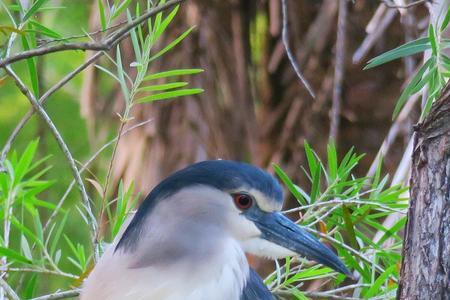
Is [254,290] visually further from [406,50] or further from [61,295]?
[406,50]

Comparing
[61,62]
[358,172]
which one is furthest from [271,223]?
[61,62]

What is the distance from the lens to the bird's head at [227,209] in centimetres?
166

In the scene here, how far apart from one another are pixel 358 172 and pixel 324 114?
27 cm

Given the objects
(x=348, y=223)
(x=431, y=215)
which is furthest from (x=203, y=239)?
(x=431, y=215)

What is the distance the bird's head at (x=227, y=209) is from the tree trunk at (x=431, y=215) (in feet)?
0.91

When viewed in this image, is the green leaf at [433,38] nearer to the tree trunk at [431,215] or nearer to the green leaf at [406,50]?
the green leaf at [406,50]

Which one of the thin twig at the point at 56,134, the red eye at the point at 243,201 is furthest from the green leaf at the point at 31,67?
the red eye at the point at 243,201

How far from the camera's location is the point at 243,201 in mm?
1671

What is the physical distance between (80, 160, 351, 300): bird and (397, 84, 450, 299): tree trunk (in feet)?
0.92

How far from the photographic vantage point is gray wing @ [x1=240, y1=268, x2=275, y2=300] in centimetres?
172

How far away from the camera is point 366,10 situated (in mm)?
3471

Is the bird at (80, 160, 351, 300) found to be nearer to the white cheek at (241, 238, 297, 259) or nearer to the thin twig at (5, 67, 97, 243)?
the white cheek at (241, 238, 297, 259)

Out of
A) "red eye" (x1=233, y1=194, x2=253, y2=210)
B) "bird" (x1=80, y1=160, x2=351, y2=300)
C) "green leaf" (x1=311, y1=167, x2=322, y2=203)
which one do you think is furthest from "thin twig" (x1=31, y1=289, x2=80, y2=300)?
"green leaf" (x1=311, y1=167, x2=322, y2=203)

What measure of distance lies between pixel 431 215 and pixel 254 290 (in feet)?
1.47
